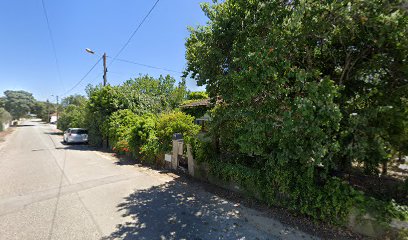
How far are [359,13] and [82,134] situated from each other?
20.2 m

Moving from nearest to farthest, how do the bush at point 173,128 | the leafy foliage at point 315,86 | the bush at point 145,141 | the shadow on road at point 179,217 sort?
1. the leafy foliage at point 315,86
2. the shadow on road at point 179,217
3. the bush at point 173,128
4. the bush at point 145,141

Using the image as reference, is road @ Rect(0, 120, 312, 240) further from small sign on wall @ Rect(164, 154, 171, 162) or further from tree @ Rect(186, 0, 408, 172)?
tree @ Rect(186, 0, 408, 172)

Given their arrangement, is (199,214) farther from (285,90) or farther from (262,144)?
(285,90)

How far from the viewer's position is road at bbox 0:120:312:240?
13.9 ft

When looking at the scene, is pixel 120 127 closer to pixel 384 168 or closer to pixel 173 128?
pixel 173 128

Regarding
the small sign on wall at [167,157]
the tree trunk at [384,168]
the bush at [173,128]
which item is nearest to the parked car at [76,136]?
the bush at [173,128]

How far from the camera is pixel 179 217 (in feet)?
16.1

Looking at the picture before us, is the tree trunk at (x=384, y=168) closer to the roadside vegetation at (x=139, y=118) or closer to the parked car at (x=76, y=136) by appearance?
the roadside vegetation at (x=139, y=118)

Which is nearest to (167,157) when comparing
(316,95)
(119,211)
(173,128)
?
(173,128)

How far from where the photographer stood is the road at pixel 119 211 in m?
4.23

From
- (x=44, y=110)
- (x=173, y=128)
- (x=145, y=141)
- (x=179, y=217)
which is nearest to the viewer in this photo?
(x=179, y=217)

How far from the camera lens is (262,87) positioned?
4242 mm

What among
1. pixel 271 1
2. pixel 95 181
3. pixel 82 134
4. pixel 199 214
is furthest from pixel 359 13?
pixel 82 134

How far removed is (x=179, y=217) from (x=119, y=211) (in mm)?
1550
